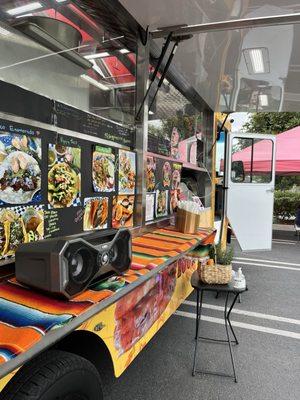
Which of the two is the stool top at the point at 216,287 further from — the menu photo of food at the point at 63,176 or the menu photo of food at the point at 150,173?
the menu photo of food at the point at 63,176

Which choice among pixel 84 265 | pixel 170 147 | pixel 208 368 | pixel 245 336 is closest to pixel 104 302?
pixel 84 265

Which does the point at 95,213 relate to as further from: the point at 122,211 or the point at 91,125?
the point at 91,125

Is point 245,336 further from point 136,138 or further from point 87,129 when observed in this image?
point 87,129

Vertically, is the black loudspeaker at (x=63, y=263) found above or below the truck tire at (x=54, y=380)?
above

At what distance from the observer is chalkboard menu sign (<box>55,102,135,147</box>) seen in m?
1.94

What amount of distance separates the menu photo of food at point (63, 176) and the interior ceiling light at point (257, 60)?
197 centimetres

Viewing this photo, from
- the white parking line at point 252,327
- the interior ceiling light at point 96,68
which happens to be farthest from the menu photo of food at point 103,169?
the white parking line at point 252,327

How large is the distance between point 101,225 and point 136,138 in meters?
0.90

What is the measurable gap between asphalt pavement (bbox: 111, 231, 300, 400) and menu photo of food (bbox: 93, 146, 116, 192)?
1408mm

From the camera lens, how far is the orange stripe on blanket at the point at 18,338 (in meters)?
1.01

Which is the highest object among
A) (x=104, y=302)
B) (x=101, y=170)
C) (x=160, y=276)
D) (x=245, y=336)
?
(x=101, y=170)

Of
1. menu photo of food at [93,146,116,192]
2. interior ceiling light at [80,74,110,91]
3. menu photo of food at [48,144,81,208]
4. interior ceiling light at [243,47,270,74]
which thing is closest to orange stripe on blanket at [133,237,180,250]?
menu photo of food at [93,146,116,192]

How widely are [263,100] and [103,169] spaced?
3517mm

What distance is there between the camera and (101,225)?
2371 mm
